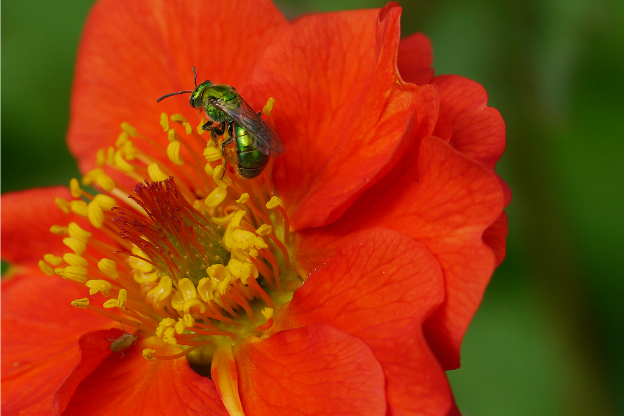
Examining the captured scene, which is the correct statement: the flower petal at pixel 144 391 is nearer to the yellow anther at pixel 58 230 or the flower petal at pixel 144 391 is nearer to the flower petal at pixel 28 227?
the yellow anther at pixel 58 230

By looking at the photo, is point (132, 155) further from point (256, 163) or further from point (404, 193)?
point (404, 193)

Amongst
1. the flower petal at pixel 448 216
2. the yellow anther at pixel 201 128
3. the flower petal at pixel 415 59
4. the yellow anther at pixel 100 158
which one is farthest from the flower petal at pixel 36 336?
the flower petal at pixel 415 59

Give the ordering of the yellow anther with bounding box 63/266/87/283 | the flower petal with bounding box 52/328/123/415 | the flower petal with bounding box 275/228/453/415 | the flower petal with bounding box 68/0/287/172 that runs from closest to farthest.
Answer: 1. the flower petal with bounding box 275/228/453/415
2. the flower petal with bounding box 52/328/123/415
3. the yellow anther with bounding box 63/266/87/283
4. the flower petal with bounding box 68/0/287/172

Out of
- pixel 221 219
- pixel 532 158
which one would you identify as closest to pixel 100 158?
pixel 221 219

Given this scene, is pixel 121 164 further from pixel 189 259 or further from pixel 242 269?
A: pixel 242 269

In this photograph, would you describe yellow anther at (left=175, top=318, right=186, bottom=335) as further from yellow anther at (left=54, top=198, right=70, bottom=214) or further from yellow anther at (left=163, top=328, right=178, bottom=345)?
yellow anther at (left=54, top=198, right=70, bottom=214)

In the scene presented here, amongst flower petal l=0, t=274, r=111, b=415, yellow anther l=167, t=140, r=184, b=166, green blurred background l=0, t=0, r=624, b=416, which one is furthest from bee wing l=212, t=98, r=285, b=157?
green blurred background l=0, t=0, r=624, b=416
